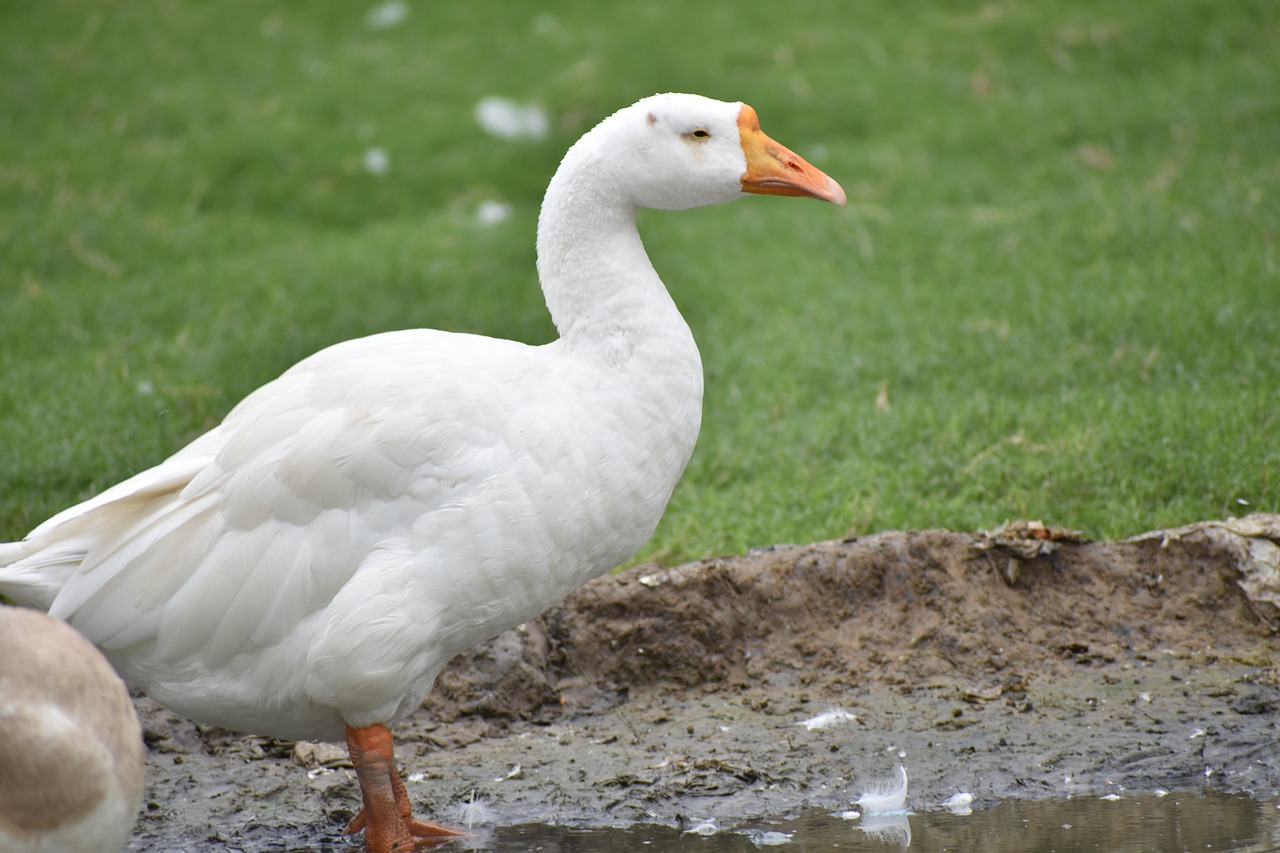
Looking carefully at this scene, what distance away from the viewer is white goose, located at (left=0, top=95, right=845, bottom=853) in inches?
148

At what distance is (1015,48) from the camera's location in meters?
10.2

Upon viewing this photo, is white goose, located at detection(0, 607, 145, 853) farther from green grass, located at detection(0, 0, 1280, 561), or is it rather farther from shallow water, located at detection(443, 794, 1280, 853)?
green grass, located at detection(0, 0, 1280, 561)

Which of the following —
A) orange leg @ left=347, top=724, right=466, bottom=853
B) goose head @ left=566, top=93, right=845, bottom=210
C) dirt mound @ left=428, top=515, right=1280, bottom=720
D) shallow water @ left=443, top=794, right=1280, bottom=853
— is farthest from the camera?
dirt mound @ left=428, top=515, right=1280, bottom=720

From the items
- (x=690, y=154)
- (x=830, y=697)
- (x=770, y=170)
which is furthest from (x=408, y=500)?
(x=830, y=697)

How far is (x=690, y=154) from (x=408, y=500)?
1.31 meters

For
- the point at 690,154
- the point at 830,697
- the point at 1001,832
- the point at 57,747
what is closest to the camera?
the point at 57,747

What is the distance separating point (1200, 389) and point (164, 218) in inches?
253

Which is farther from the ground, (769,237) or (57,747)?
(57,747)

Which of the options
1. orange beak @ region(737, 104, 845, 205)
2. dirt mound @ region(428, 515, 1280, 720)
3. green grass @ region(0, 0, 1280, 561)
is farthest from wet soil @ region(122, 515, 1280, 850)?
orange beak @ region(737, 104, 845, 205)

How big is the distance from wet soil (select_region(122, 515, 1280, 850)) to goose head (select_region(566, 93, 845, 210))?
1539 millimetres

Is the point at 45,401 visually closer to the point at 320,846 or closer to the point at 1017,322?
the point at 320,846

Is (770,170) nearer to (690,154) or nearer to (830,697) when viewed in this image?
(690,154)

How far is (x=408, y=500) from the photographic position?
3805 mm

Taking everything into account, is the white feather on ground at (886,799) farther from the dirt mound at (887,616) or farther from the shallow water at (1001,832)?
the dirt mound at (887,616)
